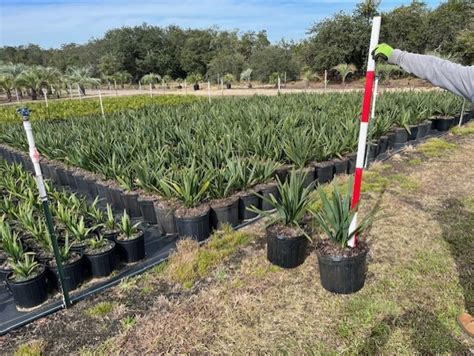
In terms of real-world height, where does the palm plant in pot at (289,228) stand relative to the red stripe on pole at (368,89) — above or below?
below

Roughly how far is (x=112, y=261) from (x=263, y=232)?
4.90 feet

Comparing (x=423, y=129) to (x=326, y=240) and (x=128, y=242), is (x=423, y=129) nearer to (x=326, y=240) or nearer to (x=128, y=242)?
(x=326, y=240)

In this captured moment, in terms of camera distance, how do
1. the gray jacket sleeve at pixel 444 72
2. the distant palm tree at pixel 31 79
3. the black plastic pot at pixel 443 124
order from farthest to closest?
the distant palm tree at pixel 31 79, the black plastic pot at pixel 443 124, the gray jacket sleeve at pixel 444 72

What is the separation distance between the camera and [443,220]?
3631mm

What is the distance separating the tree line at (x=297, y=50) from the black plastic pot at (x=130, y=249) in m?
15.7

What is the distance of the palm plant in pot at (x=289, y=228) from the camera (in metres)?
2.78

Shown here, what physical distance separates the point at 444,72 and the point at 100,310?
252 cm

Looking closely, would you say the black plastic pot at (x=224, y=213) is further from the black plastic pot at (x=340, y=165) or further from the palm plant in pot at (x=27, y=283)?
the black plastic pot at (x=340, y=165)

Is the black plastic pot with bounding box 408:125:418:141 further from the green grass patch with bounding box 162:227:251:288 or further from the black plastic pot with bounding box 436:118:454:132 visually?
the green grass patch with bounding box 162:227:251:288

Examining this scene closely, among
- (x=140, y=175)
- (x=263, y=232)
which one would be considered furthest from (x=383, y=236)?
(x=140, y=175)

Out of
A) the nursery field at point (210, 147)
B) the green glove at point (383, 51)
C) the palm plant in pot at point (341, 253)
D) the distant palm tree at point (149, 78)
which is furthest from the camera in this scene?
the distant palm tree at point (149, 78)

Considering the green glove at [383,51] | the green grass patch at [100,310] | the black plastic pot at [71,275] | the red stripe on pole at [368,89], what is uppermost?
the green glove at [383,51]

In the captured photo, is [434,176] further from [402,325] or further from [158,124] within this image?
[158,124]

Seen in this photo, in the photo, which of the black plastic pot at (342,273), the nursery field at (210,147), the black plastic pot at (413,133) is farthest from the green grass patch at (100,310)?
the black plastic pot at (413,133)
